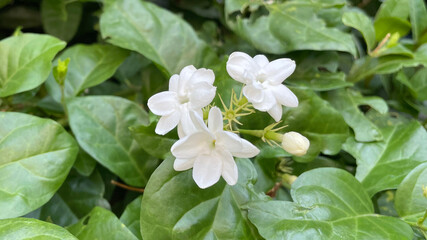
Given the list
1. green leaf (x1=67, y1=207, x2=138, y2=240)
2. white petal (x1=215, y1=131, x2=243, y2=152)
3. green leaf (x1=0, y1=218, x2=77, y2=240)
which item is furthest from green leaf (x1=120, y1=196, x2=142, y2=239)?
white petal (x1=215, y1=131, x2=243, y2=152)

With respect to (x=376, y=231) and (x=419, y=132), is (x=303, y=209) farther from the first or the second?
(x=419, y=132)

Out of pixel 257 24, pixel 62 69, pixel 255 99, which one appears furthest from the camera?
pixel 257 24

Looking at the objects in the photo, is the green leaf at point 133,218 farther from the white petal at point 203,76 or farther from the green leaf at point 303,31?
the green leaf at point 303,31

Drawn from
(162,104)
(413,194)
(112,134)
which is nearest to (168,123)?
(162,104)

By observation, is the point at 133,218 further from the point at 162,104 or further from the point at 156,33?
the point at 156,33

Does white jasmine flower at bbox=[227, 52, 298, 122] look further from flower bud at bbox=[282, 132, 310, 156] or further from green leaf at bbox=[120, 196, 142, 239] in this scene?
green leaf at bbox=[120, 196, 142, 239]

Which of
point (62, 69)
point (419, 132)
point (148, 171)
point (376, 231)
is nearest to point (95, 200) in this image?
point (148, 171)
